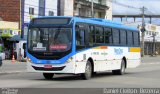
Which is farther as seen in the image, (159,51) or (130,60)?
(159,51)

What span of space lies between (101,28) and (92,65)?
2275mm

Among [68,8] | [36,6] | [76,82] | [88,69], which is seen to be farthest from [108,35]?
[68,8]

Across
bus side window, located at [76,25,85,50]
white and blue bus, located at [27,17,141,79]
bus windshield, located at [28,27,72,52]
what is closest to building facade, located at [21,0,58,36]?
white and blue bus, located at [27,17,141,79]

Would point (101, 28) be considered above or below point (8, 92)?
above

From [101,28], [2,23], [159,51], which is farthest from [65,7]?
[159,51]

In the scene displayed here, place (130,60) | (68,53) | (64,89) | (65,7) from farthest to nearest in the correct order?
(65,7), (130,60), (68,53), (64,89)

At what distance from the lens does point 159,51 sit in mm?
111188

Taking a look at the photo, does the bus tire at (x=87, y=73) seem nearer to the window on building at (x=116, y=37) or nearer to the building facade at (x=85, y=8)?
the window on building at (x=116, y=37)

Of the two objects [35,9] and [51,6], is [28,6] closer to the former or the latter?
[35,9]

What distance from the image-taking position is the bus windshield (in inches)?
805

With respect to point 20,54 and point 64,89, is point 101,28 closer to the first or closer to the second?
point 64,89

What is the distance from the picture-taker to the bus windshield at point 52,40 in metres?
20.4

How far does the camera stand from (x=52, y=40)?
20.5 metres

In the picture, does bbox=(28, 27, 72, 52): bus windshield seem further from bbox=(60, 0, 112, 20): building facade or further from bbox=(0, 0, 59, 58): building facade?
bbox=(60, 0, 112, 20): building facade
